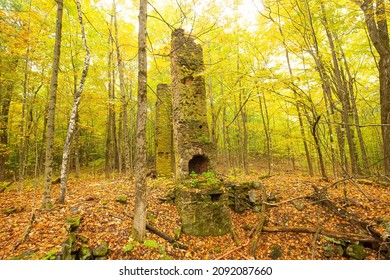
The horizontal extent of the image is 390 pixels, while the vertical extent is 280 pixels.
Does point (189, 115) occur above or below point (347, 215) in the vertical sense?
above

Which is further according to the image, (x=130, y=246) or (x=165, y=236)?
(x=165, y=236)

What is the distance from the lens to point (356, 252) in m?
4.57

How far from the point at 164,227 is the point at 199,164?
8.58ft

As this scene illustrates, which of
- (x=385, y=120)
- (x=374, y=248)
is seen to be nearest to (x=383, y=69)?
(x=385, y=120)

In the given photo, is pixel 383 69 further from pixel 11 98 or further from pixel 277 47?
pixel 11 98

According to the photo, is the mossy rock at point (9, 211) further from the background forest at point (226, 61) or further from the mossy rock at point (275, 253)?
the mossy rock at point (275, 253)

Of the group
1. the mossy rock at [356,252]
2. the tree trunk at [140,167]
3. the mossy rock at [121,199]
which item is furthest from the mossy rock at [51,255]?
the mossy rock at [356,252]

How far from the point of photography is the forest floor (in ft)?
12.7

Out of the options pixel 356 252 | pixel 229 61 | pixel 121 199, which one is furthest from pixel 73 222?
pixel 229 61

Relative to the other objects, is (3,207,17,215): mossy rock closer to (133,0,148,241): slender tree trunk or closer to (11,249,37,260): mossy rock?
(11,249,37,260): mossy rock

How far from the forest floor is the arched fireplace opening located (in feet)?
4.96

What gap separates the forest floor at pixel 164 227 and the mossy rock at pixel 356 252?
136 millimetres

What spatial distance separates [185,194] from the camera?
18.2 feet

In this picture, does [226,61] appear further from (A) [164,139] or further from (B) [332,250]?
(B) [332,250]
